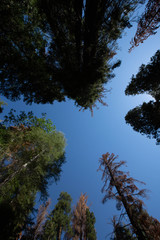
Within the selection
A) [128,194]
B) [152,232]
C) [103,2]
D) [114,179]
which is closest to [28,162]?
[114,179]

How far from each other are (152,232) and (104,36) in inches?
391

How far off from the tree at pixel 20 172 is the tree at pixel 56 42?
114 inches

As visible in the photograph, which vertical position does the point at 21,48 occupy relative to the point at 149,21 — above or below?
above

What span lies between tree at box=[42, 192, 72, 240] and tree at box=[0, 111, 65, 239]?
4.22 meters

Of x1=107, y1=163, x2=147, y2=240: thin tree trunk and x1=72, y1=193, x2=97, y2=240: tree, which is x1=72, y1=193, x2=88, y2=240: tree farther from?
x1=107, y1=163, x2=147, y2=240: thin tree trunk

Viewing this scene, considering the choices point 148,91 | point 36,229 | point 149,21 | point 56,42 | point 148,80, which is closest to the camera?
point 149,21

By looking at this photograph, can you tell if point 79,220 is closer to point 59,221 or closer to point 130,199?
point 59,221

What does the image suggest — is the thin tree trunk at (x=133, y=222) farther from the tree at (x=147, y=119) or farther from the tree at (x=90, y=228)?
the tree at (x=90, y=228)

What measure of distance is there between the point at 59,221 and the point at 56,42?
704 inches

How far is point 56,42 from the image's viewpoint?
525 cm

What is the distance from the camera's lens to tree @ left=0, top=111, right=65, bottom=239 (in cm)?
571

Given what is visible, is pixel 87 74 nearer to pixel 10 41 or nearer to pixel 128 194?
pixel 10 41

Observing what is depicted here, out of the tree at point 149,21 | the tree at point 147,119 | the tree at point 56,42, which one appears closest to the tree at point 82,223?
the tree at point 147,119

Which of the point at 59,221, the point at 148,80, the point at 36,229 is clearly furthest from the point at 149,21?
the point at 59,221
